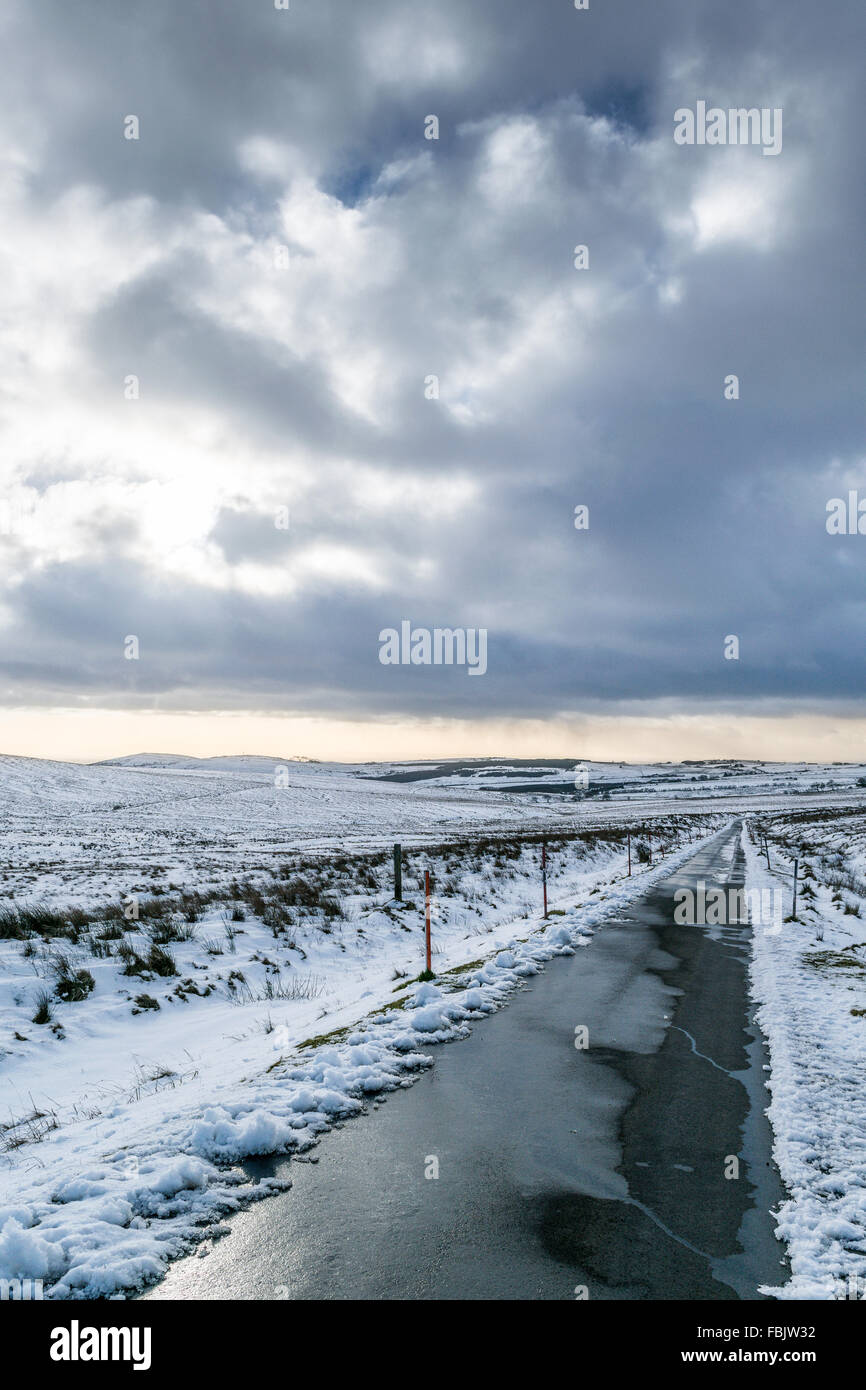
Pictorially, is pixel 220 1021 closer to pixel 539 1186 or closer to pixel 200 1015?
pixel 200 1015

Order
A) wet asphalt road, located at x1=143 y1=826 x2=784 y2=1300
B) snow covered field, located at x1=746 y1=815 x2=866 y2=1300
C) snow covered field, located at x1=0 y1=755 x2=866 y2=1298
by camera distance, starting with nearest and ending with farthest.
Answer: wet asphalt road, located at x1=143 y1=826 x2=784 y2=1300 → snow covered field, located at x1=746 y1=815 x2=866 y2=1300 → snow covered field, located at x1=0 y1=755 x2=866 y2=1298

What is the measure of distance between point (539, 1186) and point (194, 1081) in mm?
3988

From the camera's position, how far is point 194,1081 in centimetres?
727

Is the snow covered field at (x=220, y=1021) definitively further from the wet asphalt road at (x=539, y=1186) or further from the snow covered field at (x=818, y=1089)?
the wet asphalt road at (x=539, y=1186)

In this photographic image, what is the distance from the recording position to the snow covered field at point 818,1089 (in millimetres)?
4098

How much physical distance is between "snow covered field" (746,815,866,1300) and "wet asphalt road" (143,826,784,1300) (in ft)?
0.54

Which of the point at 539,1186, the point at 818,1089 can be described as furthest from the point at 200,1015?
the point at 818,1089

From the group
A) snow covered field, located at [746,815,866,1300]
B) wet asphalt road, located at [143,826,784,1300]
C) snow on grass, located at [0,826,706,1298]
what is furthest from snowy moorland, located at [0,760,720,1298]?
snow covered field, located at [746,815,866,1300]

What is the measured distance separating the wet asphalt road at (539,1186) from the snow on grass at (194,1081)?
1.01 feet

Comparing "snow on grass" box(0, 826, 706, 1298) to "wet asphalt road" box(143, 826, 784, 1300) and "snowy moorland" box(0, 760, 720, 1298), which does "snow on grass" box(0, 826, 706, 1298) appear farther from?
"wet asphalt road" box(143, 826, 784, 1300)

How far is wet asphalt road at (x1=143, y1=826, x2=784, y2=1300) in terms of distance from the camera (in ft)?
12.6

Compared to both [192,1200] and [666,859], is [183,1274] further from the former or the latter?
[666,859]

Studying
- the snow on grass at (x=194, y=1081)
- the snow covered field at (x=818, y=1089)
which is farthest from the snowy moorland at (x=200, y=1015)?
the snow covered field at (x=818, y=1089)

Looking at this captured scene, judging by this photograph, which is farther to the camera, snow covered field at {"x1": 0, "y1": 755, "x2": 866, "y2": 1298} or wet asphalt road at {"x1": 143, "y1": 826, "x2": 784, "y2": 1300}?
snow covered field at {"x1": 0, "y1": 755, "x2": 866, "y2": 1298}
